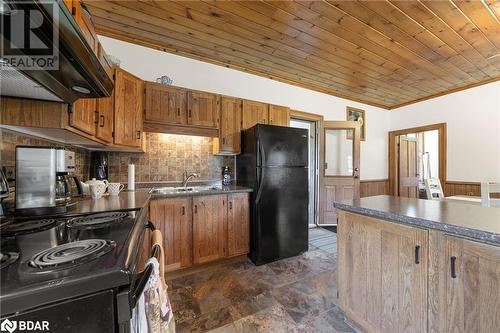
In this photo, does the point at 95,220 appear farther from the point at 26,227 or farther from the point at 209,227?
the point at 209,227

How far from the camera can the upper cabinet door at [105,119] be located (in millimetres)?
1616

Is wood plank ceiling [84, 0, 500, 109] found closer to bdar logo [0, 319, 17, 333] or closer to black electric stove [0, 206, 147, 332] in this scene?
black electric stove [0, 206, 147, 332]

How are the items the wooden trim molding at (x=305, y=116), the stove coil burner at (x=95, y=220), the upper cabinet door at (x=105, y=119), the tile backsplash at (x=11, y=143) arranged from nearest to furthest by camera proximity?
the stove coil burner at (x=95, y=220) → the tile backsplash at (x=11, y=143) → the upper cabinet door at (x=105, y=119) → the wooden trim molding at (x=305, y=116)

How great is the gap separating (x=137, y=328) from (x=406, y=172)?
588cm

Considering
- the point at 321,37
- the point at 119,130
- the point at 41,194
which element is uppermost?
the point at 321,37

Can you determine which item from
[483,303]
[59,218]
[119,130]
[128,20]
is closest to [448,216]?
[483,303]

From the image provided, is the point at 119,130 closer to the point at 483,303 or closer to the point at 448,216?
the point at 448,216

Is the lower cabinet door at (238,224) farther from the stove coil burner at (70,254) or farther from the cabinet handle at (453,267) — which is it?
the cabinet handle at (453,267)

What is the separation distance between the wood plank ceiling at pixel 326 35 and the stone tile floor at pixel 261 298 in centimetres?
260

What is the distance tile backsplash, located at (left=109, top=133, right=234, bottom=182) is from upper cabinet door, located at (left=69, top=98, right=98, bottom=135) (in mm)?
933

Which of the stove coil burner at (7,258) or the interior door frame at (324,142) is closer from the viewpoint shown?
the stove coil burner at (7,258)

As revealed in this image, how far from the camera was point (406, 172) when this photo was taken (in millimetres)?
4844

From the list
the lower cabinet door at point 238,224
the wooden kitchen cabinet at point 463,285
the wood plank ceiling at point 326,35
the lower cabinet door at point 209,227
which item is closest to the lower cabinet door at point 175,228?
the lower cabinet door at point 209,227

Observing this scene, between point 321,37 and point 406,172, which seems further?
point 406,172
